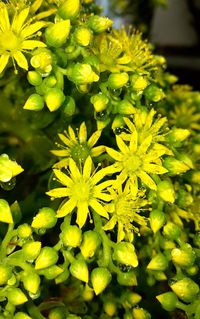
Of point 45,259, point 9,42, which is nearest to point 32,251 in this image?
point 45,259

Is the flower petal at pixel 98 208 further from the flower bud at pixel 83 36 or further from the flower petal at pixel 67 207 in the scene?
the flower bud at pixel 83 36

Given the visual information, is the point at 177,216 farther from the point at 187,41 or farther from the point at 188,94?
the point at 187,41

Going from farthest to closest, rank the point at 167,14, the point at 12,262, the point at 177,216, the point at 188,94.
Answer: the point at 167,14, the point at 188,94, the point at 177,216, the point at 12,262

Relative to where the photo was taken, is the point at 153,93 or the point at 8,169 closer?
the point at 8,169

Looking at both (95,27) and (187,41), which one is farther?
(187,41)

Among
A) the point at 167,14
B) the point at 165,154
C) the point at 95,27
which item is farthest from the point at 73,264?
the point at 167,14

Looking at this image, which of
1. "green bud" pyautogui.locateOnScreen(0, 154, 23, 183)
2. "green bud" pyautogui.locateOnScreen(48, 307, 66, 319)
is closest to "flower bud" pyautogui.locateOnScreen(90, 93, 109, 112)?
"green bud" pyautogui.locateOnScreen(0, 154, 23, 183)

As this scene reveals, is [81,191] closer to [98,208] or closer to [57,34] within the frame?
[98,208]
